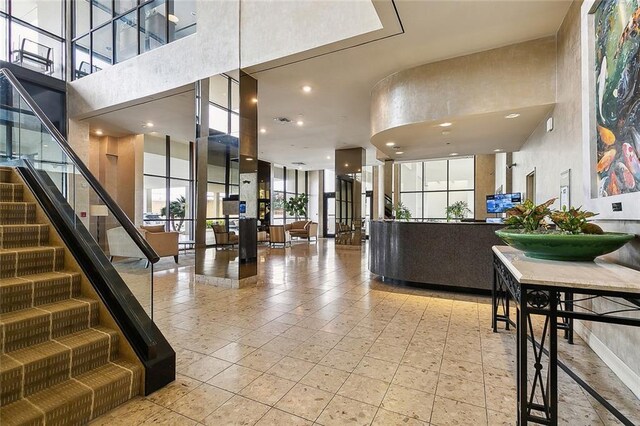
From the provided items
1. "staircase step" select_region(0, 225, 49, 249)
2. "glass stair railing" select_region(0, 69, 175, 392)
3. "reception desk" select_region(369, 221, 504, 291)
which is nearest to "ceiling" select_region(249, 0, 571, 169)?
"reception desk" select_region(369, 221, 504, 291)

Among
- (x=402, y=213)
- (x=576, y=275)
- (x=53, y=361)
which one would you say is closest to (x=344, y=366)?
(x=576, y=275)

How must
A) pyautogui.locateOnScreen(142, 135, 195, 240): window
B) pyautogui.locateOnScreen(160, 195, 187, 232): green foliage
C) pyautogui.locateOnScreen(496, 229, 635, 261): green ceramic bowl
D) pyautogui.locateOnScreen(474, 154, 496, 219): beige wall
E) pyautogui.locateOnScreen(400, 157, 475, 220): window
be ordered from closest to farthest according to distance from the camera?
pyautogui.locateOnScreen(496, 229, 635, 261): green ceramic bowl → pyautogui.locateOnScreen(142, 135, 195, 240): window → pyautogui.locateOnScreen(160, 195, 187, 232): green foliage → pyautogui.locateOnScreen(474, 154, 496, 219): beige wall → pyautogui.locateOnScreen(400, 157, 475, 220): window

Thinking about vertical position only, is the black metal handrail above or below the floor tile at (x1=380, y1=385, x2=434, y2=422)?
above

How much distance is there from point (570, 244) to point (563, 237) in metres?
0.07

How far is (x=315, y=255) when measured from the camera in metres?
9.38

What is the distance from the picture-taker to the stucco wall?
7.20 ft

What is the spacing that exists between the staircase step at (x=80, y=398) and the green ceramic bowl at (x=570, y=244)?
278cm

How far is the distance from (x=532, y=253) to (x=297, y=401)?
6.10 ft

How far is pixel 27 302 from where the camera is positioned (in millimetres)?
2254

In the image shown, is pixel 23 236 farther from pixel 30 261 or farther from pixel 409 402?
pixel 409 402

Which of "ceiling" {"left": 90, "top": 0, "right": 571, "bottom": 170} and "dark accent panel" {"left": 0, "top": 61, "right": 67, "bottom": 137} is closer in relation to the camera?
"ceiling" {"left": 90, "top": 0, "right": 571, "bottom": 170}

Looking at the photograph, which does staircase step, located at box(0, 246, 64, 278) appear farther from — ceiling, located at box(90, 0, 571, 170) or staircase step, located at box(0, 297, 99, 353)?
ceiling, located at box(90, 0, 571, 170)

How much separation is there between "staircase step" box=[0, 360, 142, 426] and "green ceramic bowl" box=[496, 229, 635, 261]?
109 inches

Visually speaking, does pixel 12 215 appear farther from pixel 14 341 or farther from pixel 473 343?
pixel 473 343
